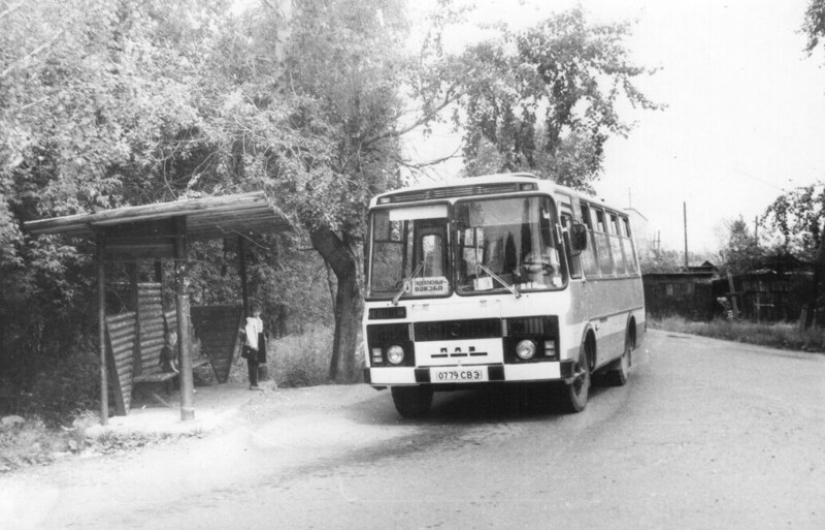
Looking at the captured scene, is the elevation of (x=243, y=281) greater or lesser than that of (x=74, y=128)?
lesser

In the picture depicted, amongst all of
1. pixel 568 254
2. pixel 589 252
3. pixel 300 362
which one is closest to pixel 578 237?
pixel 568 254

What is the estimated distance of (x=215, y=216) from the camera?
12.1m

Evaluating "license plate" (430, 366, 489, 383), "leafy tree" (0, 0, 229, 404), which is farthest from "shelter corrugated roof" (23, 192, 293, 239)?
"license plate" (430, 366, 489, 383)

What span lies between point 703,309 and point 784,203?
13936mm

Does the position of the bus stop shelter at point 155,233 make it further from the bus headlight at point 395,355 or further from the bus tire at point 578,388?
the bus tire at point 578,388

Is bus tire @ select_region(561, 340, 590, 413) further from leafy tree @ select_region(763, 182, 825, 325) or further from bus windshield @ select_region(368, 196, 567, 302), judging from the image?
leafy tree @ select_region(763, 182, 825, 325)

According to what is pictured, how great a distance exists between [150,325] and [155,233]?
8.53 ft

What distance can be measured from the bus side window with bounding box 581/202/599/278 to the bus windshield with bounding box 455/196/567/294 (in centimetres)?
125

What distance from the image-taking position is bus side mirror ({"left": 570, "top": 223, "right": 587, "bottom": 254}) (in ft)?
34.5

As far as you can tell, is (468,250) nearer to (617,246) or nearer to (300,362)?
(617,246)

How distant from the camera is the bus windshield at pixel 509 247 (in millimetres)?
10297

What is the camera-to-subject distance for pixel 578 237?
414 inches

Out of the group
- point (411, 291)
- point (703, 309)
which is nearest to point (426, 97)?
point (411, 291)

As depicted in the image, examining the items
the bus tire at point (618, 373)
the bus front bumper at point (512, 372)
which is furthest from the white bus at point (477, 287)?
the bus tire at point (618, 373)
